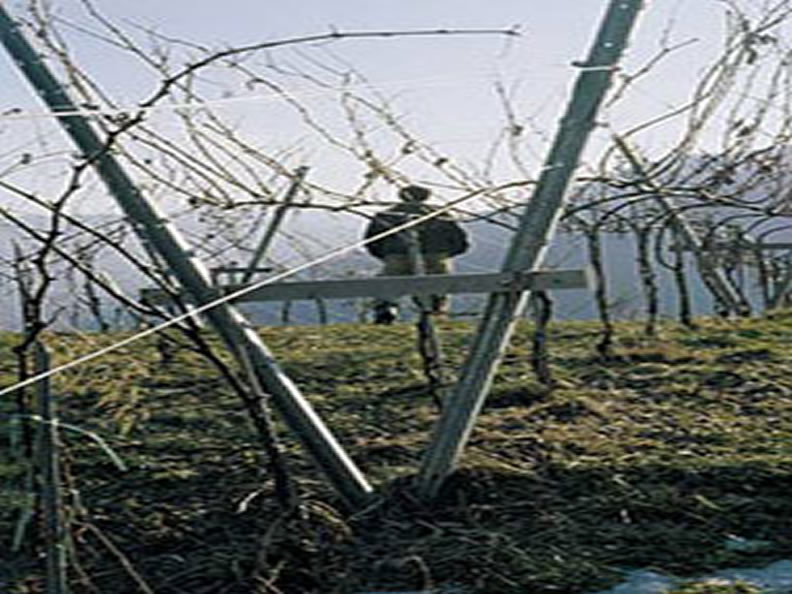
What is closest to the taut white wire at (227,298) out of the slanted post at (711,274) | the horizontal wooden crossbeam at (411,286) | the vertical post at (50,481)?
the vertical post at (50,481)

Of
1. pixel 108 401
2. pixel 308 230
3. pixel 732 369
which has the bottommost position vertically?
pixel 732 369

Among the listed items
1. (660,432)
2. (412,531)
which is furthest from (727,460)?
(412,531)

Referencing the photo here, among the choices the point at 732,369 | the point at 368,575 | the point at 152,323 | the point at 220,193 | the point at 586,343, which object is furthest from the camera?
the point at 586,343

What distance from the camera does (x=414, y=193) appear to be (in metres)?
5.23

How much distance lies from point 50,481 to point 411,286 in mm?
1362

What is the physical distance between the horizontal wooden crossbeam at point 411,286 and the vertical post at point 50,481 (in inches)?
37.2

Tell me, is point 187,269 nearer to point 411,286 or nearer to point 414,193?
point 411,286

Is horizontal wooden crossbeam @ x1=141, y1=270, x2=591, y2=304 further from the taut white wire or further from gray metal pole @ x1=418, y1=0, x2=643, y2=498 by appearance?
the taut white wire

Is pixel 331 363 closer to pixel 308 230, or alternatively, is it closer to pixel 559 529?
pixel 308 230

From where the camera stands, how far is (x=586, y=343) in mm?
6691

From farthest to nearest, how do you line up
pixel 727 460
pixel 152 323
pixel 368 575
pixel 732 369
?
1. pixel 732 369
2. pixel 727 460
3. pixel 152 323
4. pixel 368 575

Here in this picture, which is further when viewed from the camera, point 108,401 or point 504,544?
point 108,401

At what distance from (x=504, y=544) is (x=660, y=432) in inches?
Result: 48.3

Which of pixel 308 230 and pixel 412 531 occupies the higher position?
pixel 308 230
